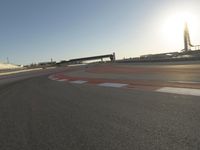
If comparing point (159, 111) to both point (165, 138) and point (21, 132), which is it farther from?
point (21, 132)

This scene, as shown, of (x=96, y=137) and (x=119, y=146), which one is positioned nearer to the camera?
(x=119, y=146)

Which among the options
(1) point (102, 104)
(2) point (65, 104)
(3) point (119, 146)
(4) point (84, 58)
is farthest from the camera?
(4) point (84, 58)

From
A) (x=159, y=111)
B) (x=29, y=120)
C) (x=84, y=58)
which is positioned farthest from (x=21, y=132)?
(x=84, y=58)

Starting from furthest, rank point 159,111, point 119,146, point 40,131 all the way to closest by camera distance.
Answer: point 159,111 → point 40,131 → point 119,146

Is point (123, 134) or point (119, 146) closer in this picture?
point (119, 146)

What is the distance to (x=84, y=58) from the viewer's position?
264ft

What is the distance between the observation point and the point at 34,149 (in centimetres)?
366

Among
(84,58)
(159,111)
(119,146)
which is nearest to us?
(119,146)

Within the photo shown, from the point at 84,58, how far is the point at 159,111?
75.7m

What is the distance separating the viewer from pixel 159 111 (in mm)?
5293

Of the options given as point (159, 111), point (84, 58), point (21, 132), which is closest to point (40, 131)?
point (21, 132)

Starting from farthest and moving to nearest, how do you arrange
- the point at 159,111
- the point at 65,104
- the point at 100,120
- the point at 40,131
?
the point at 65,104 < the point at 159,111 < the point at 100,120 < the point at 40,131

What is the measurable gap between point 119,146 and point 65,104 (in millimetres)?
3688

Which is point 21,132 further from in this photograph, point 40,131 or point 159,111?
point 159,111
